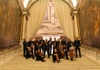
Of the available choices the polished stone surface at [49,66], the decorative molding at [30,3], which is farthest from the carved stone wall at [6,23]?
the decorative molding at [30,3]

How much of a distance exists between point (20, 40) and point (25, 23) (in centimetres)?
207

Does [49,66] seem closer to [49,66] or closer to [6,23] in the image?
[49,66]

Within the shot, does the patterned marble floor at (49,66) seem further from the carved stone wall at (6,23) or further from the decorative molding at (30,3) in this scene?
the decorative molding at (30,3)

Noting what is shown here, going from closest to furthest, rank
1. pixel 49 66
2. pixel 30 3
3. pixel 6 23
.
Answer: pixel 49 66 < pixel 6 23 < pixel 30 3

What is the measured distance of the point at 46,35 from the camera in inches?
674

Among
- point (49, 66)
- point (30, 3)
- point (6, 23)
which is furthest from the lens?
point (30, 3)

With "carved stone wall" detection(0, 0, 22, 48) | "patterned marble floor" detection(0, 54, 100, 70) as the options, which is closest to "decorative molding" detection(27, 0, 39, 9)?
"carved stone wall" detection(0, 0, 22, 48)

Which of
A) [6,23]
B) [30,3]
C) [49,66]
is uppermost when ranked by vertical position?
[30,3]

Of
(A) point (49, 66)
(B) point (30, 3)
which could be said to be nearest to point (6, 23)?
(A) point (49, 66)

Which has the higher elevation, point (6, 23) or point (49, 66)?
point (6, 23)

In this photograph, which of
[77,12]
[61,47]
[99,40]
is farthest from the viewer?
[77,12]

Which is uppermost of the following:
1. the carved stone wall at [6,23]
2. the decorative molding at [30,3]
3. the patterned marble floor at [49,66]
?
the decorative molding at [30,3]

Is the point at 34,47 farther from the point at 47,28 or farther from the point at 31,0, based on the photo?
the point at 47,28

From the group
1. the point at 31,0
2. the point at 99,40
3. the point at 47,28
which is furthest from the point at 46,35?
the point at 99,40
